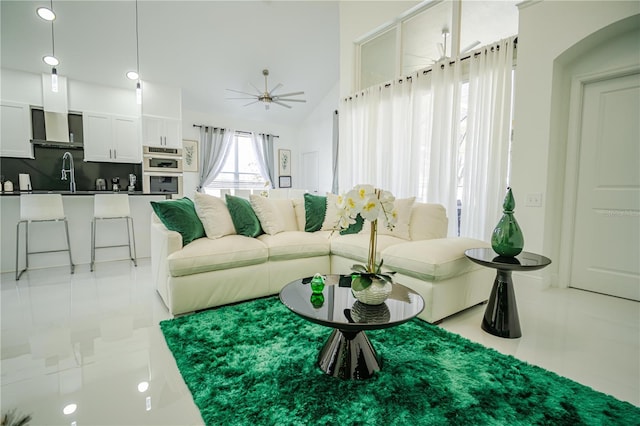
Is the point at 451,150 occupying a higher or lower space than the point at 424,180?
higher

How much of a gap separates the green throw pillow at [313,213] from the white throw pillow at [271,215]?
0.19m

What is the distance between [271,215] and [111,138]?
3934mm

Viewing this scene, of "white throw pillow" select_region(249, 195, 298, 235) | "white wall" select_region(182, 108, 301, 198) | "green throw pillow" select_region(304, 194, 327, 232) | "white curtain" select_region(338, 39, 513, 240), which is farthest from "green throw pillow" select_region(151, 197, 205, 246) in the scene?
"white wall" select_region(182, 108, 301, 198)

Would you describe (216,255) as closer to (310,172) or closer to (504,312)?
(504,312)

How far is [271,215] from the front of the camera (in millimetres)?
3166

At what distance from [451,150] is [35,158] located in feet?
20.3

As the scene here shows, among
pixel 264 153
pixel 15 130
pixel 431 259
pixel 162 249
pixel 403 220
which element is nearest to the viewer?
pixel 431 259

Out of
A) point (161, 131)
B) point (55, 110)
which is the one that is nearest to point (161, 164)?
point (161, 131)

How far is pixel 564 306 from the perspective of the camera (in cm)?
272

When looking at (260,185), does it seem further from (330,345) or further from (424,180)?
(330,345)

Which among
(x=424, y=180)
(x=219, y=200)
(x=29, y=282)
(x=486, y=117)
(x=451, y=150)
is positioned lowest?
(x=29, y=282)

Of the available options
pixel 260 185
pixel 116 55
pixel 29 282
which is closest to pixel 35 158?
pixel 116 55

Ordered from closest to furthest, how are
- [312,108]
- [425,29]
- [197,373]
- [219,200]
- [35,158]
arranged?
1. [197,373]
2. [219,200]
3. [425,29]
4. [35,158]
5. [312,108]

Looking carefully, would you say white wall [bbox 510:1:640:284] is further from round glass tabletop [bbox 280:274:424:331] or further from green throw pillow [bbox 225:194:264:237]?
green throw pillow [bbox 225:194:264:237]
